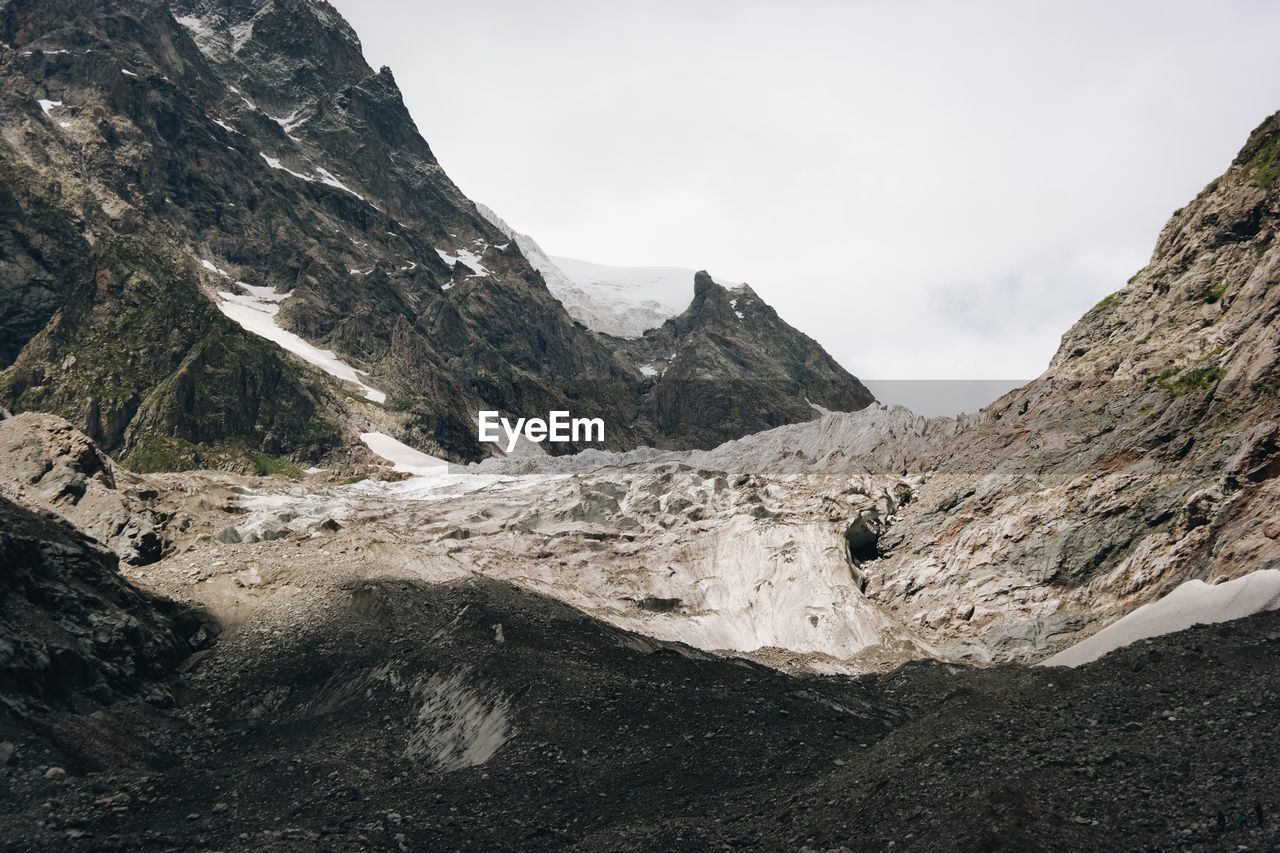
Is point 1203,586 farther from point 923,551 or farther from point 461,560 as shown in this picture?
point 461,560

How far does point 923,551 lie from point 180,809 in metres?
45.4

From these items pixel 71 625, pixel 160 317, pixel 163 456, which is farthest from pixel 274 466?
pixel 71 625

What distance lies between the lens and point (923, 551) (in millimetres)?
59156

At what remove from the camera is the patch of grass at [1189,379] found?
50.9 m

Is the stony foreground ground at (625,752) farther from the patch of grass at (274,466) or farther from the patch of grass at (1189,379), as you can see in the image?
the patch of grass at (274,466)

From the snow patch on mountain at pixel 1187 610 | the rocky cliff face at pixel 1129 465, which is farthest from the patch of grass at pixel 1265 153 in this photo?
the snow patch on mountain at pixel 1187 610

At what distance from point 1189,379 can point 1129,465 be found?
7191mm

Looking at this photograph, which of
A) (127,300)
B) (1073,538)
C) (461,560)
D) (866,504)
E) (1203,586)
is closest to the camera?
(1203,586)

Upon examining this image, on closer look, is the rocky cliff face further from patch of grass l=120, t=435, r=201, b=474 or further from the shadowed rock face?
patch of grass l=120, t=435, r=201, b=474

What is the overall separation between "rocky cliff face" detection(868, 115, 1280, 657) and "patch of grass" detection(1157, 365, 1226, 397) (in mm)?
140

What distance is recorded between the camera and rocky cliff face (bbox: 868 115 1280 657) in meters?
42.8

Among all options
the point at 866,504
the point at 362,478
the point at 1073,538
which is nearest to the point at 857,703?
the point at 1073,538

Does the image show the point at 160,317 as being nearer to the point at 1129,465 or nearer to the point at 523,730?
the point at 523,730

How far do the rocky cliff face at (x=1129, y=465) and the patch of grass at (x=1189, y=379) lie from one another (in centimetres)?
14
